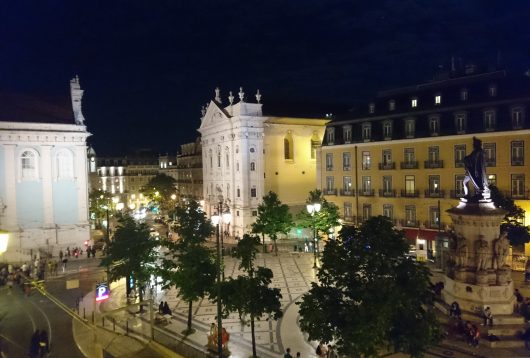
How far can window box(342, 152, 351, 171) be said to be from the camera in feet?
156

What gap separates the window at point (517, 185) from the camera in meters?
34.4

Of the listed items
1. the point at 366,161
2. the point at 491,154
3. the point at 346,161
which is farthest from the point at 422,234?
the point at 346,161

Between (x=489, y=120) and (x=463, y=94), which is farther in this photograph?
(x=463, y=94)

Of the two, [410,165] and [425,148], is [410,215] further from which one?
[425,148]

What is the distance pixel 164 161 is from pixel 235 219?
6351cm

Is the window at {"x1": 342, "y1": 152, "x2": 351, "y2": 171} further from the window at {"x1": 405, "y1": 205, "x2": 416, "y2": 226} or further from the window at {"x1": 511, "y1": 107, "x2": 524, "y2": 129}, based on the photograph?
the window at {"x1": 511, "y1": 107, "x2": 524, "y2": 129}

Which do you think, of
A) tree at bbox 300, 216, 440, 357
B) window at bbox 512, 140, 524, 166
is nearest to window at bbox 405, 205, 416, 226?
window at bbox 512, 140, 524, 166

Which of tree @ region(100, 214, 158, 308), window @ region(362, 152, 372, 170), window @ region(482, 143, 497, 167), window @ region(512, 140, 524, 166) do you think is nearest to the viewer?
tree @ region(100, 214, 158, 308)

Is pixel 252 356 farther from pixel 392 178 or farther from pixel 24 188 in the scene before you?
pixel 24 188

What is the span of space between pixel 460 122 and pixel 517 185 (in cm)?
701

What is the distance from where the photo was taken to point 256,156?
59406 millimetres

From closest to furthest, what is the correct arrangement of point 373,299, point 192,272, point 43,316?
point 373,299, point 192,272, point 43,316

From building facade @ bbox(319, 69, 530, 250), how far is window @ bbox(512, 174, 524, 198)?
3.0 inches

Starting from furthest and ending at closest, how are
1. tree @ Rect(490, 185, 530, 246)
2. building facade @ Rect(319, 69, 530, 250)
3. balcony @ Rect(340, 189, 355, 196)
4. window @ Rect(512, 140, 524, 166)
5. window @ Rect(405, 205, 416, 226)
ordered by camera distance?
balcony @ Rect(340, 189, 355, 196), window @ Rect(405, 205, 416, 226), building facade @ Rect(319, 69, 530, 250), window @ Rect(512, 140, 524, 166), tree @ Rect(490, 185, 530, 246)
